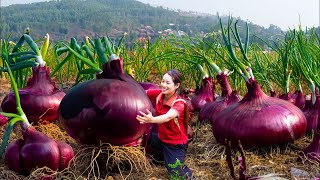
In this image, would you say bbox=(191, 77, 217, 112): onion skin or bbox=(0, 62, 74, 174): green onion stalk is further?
bbox=(191, 77, 217, 112): onion skin

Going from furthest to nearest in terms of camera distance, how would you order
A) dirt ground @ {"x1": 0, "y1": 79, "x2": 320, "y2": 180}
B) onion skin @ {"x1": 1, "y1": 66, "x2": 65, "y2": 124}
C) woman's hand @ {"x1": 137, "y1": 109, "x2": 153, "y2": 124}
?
onion skin @ {"x1": 1, "y1": 66, "x2": 65, "y2": 124}
dirt ground @ {"x1": 0, "y1": 79, "x2": 320, "y2": 180}
woman's hand @ {"x1": 137, "y1": 109, "x2": 153, "y2": 124}

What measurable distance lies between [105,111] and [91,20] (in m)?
88.3

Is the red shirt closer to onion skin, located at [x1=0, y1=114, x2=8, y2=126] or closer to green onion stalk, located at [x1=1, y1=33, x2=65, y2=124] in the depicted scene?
green onion stalk, located at [x1=1, y1=33, x2=65, y2=124]

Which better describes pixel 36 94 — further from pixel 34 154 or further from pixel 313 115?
pixel 313 115

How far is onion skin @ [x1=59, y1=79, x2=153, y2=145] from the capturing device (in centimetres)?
194

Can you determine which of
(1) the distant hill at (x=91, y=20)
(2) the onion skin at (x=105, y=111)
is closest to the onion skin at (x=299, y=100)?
(2) the onion skin at (x=105, y=111)

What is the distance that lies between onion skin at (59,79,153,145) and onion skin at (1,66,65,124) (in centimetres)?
102

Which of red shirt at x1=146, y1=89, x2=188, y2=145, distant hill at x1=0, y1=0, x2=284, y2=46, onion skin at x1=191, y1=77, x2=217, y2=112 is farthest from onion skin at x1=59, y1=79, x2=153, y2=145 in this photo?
distant hill at x1=0, y1=0, x2=284, y2=46

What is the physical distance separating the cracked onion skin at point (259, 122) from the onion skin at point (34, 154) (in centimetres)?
89

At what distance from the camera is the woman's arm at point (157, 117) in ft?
6.38

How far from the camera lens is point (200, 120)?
317 cm

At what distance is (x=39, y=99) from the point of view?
9.91ft

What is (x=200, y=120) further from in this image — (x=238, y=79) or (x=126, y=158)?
(x=126, y=158)

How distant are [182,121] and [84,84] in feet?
1.81
